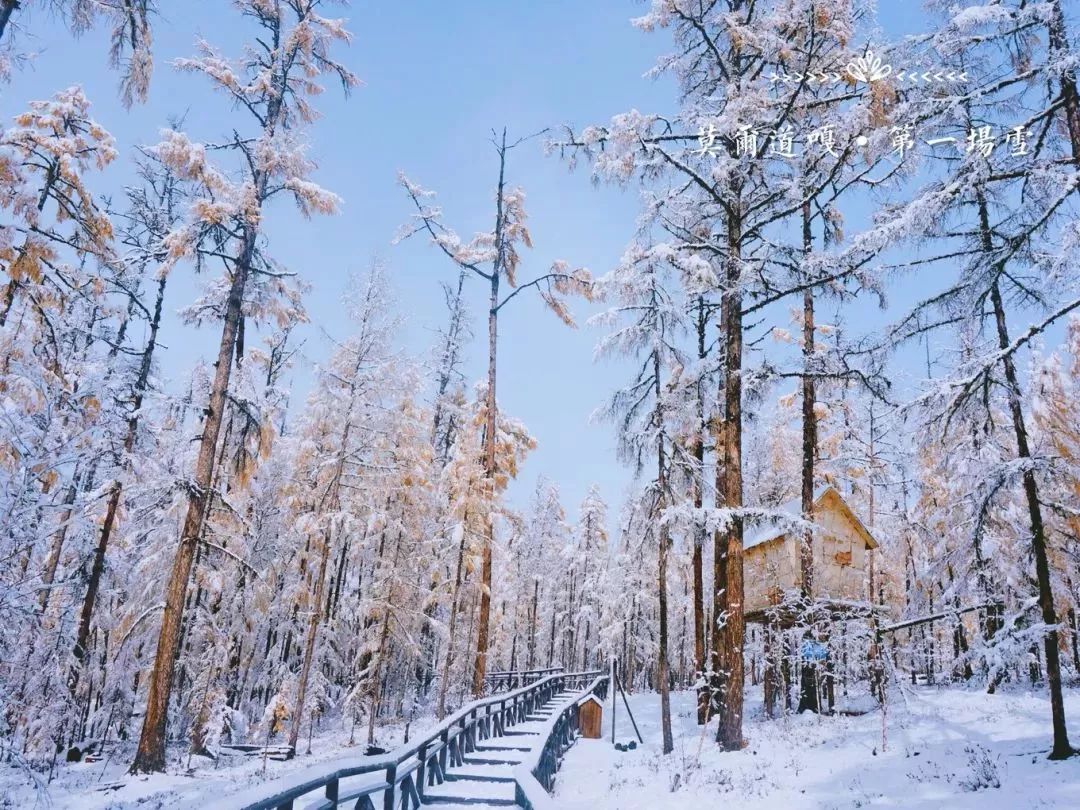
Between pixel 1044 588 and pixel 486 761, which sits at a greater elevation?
pixel 1044 588

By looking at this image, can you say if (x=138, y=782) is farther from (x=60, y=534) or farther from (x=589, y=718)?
(x=589, y=718)

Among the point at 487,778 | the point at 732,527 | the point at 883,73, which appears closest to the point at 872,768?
the point at 732,527

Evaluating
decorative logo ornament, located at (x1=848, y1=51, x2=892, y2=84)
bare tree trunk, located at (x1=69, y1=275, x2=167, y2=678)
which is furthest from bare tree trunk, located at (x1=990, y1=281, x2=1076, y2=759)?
bare tree trunk, located at (x1=69, y1=275, x2=167, y2=678)

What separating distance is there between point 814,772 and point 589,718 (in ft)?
45.3

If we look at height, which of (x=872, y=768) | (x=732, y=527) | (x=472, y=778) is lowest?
(x=472, y=778)

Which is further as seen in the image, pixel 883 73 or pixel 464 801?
pixel 883 73

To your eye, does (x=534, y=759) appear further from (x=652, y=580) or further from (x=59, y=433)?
(x=652, y=580)

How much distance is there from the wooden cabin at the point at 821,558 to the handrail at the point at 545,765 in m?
6.89

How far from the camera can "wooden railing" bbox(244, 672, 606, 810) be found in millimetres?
4806

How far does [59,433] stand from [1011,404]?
13506 millimetres

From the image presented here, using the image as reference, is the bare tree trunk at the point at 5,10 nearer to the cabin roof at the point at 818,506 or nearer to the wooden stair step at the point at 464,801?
the wooden stair step at the point at 464,801

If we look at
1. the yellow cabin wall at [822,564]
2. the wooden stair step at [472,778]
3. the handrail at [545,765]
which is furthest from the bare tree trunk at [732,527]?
the yellow cabin wall at [822,564]

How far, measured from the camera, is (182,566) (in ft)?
44.5

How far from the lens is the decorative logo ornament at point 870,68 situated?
930 centimetres
